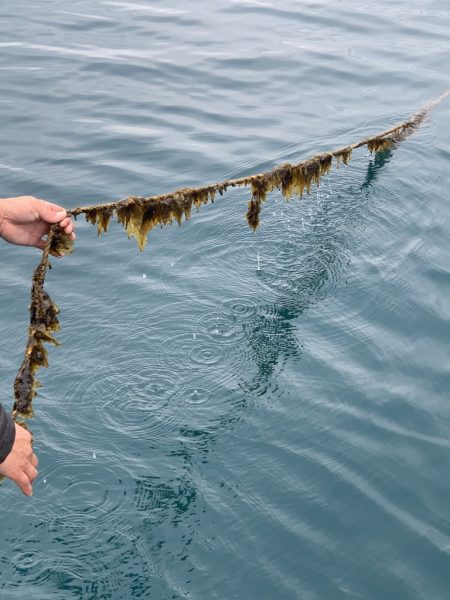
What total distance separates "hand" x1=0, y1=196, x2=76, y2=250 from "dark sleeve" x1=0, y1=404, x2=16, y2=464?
1495 millimetres

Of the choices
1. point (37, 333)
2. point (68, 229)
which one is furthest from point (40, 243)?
point (37, 333)

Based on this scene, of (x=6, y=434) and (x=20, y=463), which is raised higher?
(x=6, y=434)

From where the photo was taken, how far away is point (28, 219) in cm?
503

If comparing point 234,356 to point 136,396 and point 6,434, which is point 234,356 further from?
point 6,434

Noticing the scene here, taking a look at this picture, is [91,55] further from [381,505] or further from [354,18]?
[381,505]

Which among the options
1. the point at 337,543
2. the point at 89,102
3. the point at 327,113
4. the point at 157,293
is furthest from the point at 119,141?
the point at 337,543

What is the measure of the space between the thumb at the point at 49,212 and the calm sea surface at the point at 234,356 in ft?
7.37

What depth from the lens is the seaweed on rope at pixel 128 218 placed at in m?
5.22

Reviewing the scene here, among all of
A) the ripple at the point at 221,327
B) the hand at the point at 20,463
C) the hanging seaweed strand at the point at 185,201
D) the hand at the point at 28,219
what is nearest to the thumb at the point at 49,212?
the hand at the point at 28,219

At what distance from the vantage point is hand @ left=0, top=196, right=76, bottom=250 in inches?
195

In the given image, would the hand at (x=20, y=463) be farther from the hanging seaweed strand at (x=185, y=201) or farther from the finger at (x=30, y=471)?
the hanging seaweed strand at (x=185, y=201)

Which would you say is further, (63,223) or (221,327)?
(221,327)

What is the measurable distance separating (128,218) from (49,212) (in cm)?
127

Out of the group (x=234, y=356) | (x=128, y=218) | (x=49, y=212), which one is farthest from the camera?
(x=234, y=356)
